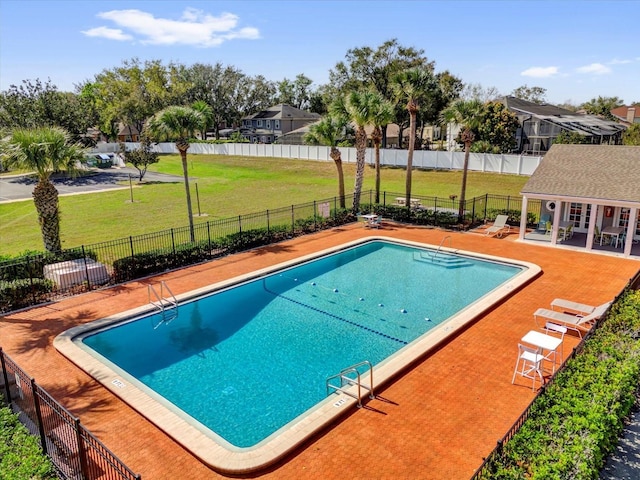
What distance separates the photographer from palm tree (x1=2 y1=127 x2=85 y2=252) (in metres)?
16.5

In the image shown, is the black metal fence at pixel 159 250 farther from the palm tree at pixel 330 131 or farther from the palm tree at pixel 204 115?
the palm tree at pixel 204 115

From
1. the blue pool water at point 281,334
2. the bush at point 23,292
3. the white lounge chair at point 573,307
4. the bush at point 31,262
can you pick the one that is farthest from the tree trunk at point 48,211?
the white lounge chair at point 573,307

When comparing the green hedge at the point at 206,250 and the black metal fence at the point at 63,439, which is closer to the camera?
the black metal fence at the point at 63,439

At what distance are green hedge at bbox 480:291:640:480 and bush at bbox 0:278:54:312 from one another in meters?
15.3

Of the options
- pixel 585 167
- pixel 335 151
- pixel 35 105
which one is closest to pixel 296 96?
pixel 35 105

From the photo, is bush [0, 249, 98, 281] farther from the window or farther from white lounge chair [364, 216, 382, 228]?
the window

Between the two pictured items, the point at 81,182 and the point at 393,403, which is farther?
the point at 81,182

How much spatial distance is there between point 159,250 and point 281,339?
8376 mm

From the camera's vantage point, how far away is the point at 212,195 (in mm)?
37938

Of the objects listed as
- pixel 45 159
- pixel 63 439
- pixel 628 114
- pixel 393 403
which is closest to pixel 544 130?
pixel 393 403

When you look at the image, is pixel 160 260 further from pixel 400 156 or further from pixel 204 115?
pixel 400 156

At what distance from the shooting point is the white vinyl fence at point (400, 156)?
41938 millimetres

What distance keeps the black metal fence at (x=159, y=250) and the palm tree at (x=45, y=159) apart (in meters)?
1.30

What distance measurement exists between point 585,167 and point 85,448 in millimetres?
23463
